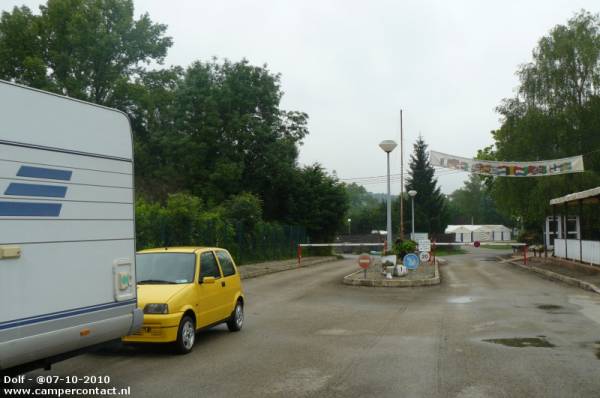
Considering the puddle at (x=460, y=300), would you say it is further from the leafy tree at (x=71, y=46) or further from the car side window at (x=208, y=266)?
the leafy tree at (x=71, y=46)

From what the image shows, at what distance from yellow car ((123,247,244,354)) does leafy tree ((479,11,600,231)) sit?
3127 centimetres

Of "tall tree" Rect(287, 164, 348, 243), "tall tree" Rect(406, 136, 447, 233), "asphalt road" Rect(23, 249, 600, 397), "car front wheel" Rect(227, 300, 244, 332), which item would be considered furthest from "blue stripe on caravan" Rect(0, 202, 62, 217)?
"tall tree" Rect(406, 136, 447, 233)

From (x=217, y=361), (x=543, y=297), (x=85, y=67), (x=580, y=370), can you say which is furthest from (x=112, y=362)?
(x=85, y=67)

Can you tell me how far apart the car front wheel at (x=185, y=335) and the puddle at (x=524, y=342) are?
15.3 ft

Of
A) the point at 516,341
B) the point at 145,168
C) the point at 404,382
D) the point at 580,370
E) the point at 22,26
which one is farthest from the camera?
the point at 145,168

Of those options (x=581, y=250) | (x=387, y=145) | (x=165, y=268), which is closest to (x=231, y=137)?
(x=387, y=145)

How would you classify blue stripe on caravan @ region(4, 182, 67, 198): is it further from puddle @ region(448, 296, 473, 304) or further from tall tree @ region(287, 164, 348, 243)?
tall tree @ region(287, 164, 348, 243)

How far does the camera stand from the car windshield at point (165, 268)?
9359 millimetres

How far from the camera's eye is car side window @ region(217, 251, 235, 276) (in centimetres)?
1080

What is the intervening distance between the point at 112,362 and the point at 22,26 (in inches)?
1536

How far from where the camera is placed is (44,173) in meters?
5.96

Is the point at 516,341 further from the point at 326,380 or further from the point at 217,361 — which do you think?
the point at 217,361

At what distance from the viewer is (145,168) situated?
43.9 m

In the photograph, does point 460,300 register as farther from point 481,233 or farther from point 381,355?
point 481,233
